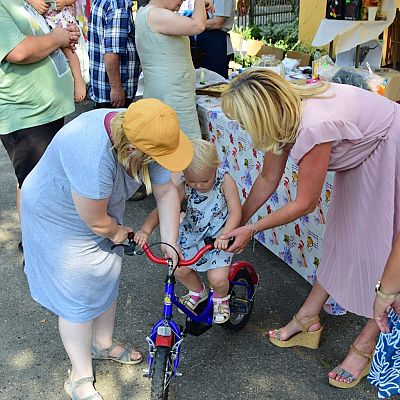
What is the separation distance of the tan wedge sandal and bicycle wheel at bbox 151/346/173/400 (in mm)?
850

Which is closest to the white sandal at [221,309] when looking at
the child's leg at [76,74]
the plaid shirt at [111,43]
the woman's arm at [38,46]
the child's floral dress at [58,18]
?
the woman's arm at [38,46]

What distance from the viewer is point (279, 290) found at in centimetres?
346

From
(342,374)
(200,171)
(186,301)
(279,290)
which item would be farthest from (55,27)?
(342,374)

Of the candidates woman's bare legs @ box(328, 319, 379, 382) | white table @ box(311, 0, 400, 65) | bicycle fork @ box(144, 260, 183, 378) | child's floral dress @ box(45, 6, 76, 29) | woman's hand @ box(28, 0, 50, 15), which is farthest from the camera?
white table @ box(311, 0, 400, 65)

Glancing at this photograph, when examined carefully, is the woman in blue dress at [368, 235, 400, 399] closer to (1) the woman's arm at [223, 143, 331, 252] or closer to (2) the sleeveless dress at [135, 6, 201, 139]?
(1) the woman's arm at [223, 143, 331, 252]

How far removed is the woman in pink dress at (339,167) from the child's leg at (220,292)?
27 centimetres

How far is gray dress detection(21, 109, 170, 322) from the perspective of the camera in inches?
80.2

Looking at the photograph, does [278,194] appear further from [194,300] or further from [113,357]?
[113,357]

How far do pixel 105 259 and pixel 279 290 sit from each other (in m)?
1.39

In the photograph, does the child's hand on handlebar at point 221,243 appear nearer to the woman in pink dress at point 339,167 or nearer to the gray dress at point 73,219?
the woman in pink dress at point 339,167

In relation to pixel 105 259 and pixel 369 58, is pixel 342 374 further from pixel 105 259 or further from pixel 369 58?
pixel 369 58

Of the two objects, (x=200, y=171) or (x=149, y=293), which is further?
(x=149, y=293)

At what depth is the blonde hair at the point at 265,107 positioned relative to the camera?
2.09 meters

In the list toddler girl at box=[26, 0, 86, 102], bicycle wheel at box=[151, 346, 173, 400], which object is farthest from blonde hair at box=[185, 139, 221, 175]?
toddler girl at box=[26, 0, 86, 102]
